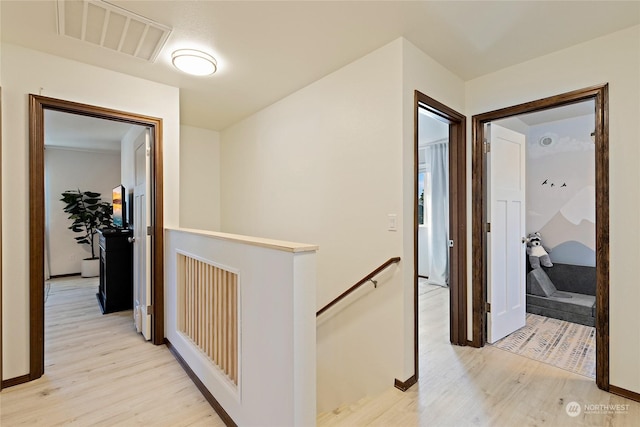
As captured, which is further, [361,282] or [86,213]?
[86,213]

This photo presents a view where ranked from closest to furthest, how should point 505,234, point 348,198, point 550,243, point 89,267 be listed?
1. point 348,198
2. point 505,234
3. point 550,243
4. point 89,267

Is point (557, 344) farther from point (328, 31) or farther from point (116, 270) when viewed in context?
point (116, 270)

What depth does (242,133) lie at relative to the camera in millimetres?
4105

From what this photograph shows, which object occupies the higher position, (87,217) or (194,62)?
(194,62)

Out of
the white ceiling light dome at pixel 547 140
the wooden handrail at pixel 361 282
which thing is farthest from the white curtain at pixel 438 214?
the wooden handrail at pixel 361 282

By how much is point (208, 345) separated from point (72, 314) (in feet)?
8.95

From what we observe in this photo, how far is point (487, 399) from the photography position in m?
1.95

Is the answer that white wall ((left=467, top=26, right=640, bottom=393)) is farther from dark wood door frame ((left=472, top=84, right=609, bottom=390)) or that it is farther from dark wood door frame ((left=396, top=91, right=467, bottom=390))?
dark wood door frame ((left=396, top=91, right=467, bottom=390))

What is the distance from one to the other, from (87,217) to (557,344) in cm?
742

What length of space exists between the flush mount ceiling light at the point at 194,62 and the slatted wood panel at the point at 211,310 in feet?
4.98

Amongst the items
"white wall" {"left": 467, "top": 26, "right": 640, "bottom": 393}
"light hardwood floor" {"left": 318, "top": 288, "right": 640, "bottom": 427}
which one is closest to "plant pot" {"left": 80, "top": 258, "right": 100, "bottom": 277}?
"light hardwood floor" {"left": 318, "top": 288, "right": 640, "bottom": 427}

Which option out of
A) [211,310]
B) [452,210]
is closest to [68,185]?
[211,310]

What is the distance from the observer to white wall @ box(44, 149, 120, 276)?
5777 millimetres

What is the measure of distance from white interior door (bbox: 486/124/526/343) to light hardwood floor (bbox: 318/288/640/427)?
503 millimetres
